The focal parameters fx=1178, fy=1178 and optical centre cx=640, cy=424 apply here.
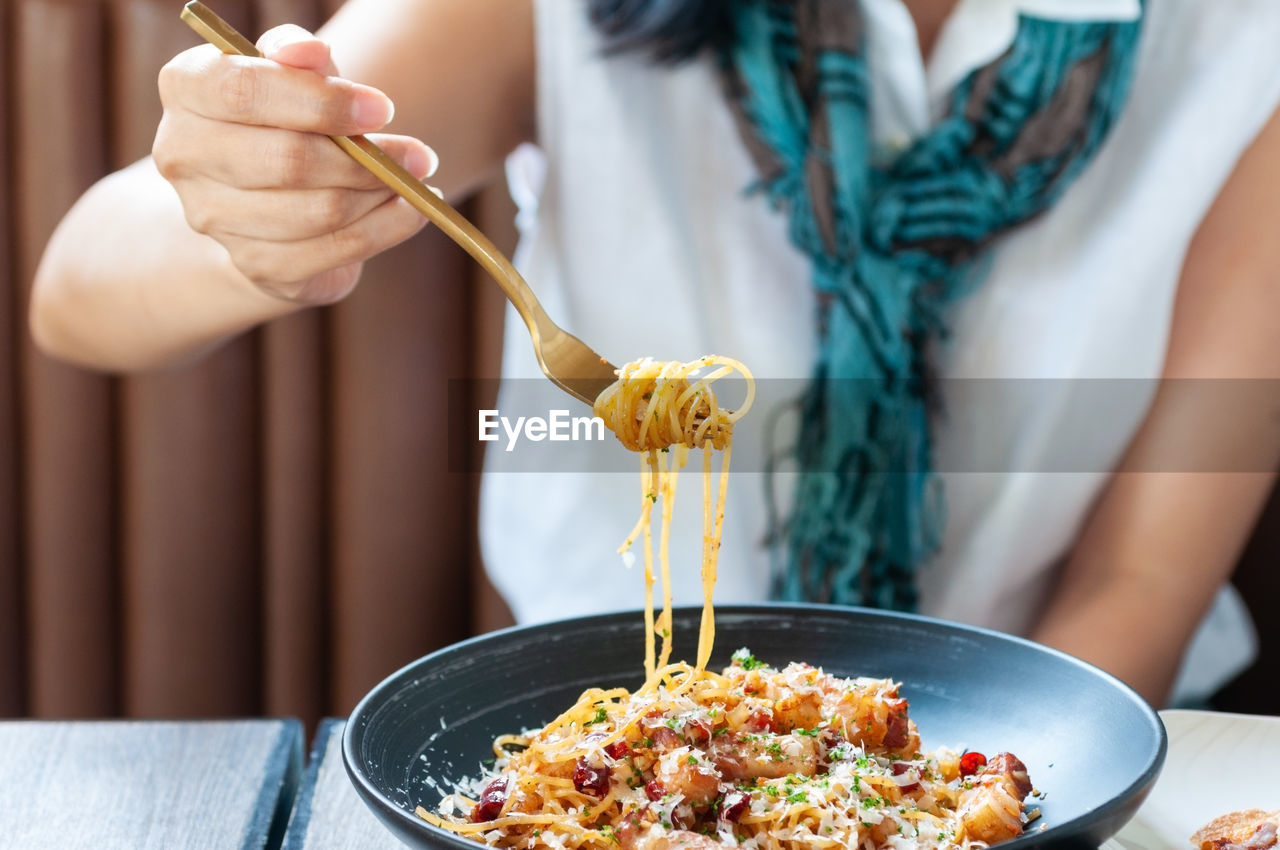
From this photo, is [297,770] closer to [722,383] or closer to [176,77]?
[176,77]

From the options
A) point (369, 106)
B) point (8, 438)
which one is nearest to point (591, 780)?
point (369, 106)

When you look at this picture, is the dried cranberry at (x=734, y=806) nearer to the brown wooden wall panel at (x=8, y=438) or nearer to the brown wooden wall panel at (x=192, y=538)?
the brown wooden wall panel at (x=192, y=538)

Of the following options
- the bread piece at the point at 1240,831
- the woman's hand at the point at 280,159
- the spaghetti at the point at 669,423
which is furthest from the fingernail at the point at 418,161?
the bread piece at the point at 1240,831

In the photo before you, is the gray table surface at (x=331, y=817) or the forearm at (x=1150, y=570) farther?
the forearm at (x=1150, y=570)

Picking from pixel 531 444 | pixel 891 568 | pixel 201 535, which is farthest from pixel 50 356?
pixel 891 568

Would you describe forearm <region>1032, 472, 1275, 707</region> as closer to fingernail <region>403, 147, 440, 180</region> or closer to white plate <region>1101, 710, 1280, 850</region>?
white plate <region>1101, 710, 1280, 850</region>

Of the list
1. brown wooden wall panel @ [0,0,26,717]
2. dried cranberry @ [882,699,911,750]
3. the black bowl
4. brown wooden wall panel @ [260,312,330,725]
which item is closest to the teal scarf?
the black bowl

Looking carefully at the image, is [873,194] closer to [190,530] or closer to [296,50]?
[296,50]
